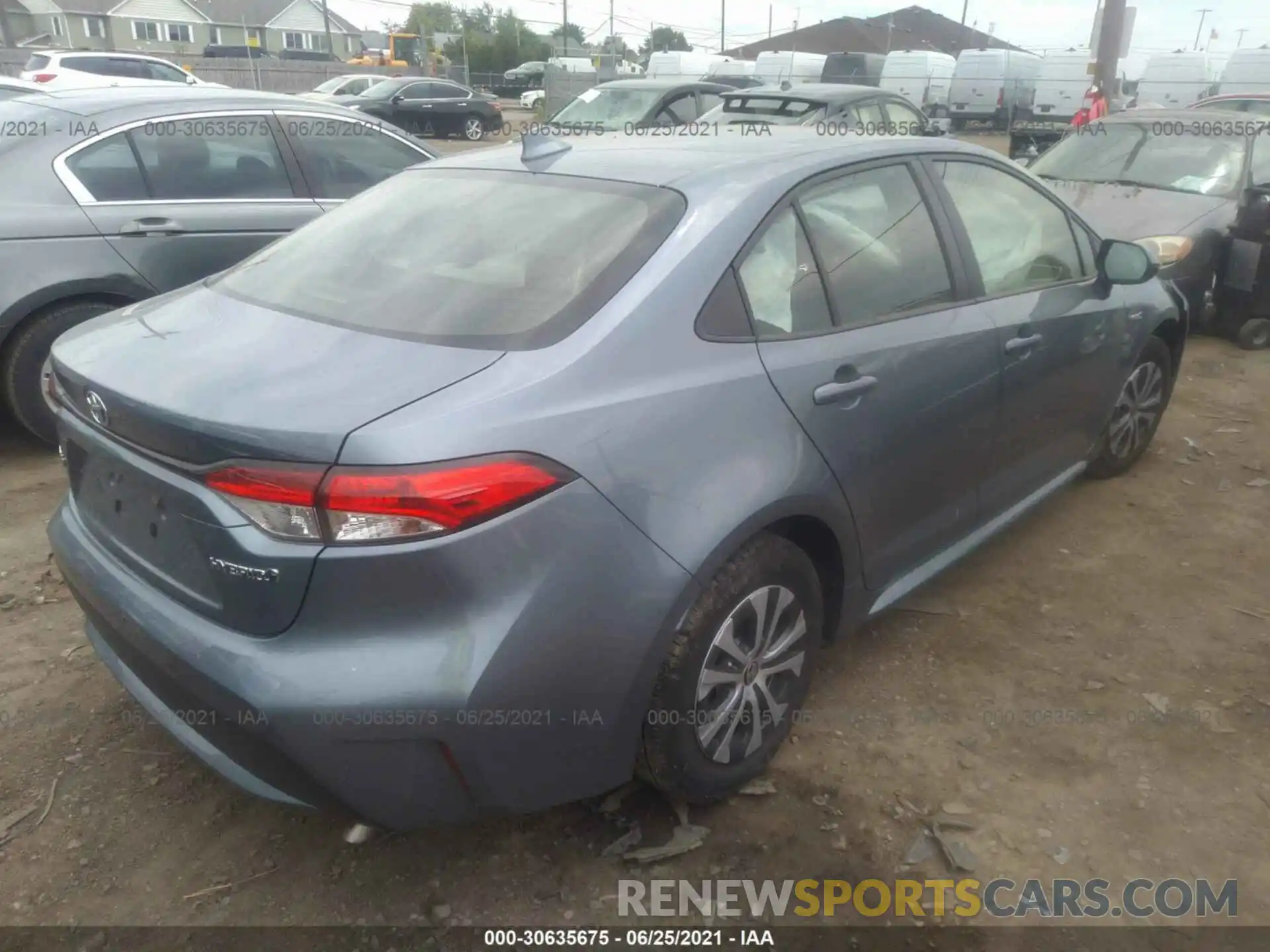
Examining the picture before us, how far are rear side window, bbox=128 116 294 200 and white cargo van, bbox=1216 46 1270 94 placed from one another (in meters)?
22.1

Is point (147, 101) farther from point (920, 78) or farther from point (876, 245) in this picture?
point (920, 78)

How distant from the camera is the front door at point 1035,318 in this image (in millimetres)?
3162

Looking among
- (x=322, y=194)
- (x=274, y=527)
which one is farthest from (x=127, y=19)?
(x=274, y=527)

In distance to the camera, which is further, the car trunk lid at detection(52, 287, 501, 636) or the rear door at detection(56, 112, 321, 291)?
the rear door at detection(56, 112, 321, 291)

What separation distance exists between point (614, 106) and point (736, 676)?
10845mm

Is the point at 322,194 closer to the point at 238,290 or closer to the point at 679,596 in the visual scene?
the point at 238,290

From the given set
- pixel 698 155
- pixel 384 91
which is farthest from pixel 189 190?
pixel 384 91

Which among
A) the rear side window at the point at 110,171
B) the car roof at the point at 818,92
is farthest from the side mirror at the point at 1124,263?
the car roof at the point at 818,92

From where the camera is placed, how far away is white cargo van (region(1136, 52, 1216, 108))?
24.0m

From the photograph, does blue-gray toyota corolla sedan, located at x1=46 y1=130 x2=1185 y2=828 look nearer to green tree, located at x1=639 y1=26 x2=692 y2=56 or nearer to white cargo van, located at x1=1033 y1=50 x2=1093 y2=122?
white cargo van, located at x1=1033 y1=50 x2=1093 y2=122

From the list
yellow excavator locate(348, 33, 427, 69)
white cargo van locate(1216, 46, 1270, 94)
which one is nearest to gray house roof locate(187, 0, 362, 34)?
yellow excavator locate(348, 33, 427, 69)

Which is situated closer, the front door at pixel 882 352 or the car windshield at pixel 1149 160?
the front door at pixel 882 352

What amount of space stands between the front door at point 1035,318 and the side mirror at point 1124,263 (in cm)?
6

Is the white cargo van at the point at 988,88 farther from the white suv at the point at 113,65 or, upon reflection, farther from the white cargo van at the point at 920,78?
the white suv at the point at 113,65
